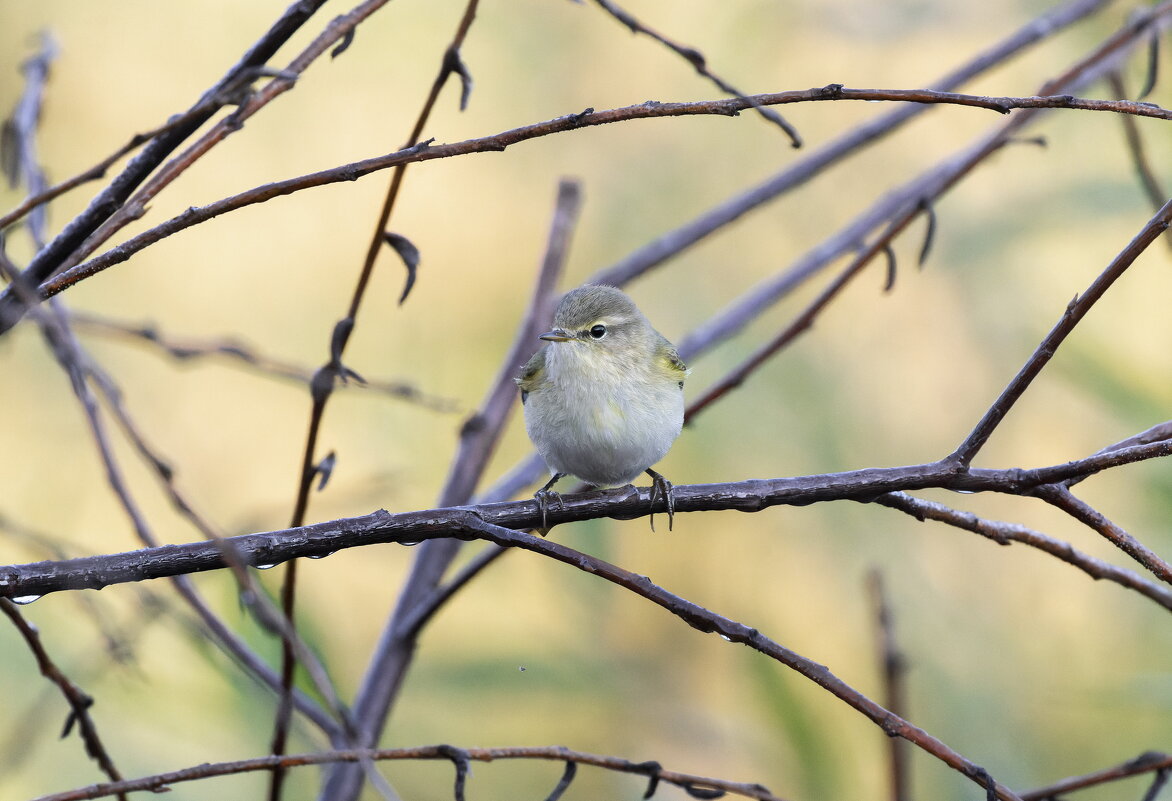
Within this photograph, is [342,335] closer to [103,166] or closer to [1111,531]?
[103,166]

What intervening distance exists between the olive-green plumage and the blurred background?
1.22 ft

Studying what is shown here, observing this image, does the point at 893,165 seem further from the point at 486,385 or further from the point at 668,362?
the point at 668,362

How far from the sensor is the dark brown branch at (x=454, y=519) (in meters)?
1.01

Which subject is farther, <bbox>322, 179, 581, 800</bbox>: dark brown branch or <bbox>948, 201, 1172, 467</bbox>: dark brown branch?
<bbox>322, 179, 581, 800</bbox>: dark brown branch

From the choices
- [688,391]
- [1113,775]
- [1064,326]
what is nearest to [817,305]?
[1064,326]

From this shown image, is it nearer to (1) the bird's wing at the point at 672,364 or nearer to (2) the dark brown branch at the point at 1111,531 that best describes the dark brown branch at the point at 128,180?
(2) the dark brown branch at the point at 1111,531

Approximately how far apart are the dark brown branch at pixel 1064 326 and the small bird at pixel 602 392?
81 centimetres

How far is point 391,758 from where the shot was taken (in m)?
1.14

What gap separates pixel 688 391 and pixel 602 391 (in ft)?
6.91

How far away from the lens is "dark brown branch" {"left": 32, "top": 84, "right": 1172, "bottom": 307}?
37.4 inches

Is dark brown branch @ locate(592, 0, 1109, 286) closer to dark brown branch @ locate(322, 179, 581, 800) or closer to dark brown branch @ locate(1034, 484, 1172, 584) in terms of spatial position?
dark brown branch @ locate(322, 179, 581, 800)

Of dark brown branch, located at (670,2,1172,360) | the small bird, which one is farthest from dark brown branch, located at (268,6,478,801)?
dark brown branch, located at (670,2,1172,360)

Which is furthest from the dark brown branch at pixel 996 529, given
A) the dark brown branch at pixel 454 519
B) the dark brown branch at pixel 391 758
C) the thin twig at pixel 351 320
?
the thin twig at pixel 351 320

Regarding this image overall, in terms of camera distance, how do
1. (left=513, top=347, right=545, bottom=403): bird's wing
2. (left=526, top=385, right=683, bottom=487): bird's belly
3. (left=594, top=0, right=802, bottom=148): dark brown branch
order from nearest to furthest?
(left=594, top=0, right=802, bottom=148): dark brown branch < (left=526, top=385, right=683, bottom=487): bird's belly < (left=513, top=347, right=545, bottom=403): bird's wing
